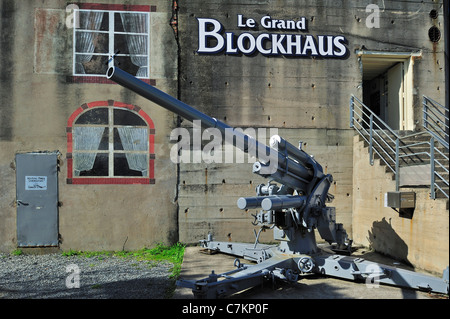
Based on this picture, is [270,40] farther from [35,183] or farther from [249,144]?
[35,183]

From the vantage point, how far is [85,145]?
926 cm

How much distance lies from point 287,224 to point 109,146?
483cm

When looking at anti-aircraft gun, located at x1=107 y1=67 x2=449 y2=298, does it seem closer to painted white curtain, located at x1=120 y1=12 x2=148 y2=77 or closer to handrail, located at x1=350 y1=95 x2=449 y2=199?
handrail, located at x1=350 y1=95 x2=449 y2=199

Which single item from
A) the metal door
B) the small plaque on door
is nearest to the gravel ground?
the metal door

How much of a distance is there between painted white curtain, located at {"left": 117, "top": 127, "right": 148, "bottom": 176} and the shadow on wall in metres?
5.36

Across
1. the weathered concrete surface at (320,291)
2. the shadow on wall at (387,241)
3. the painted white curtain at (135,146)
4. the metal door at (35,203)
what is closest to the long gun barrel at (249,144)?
the weathered concrete surface at (320,291)

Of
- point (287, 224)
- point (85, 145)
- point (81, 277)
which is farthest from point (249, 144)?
point (85, 145)

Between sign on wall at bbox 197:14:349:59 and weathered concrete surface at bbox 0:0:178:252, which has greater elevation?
sign on wall at bbox 197:14:349:59

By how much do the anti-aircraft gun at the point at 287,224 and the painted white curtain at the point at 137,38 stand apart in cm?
460

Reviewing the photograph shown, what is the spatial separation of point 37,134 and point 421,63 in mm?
9609

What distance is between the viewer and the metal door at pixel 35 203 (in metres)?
9.08

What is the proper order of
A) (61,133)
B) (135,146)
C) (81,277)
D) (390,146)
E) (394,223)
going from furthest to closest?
(135,146), (61,133), (390,146), (394,223), (81,277)

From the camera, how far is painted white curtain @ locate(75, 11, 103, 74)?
9.40 meters

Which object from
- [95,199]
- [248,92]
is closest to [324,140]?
[248,92]
